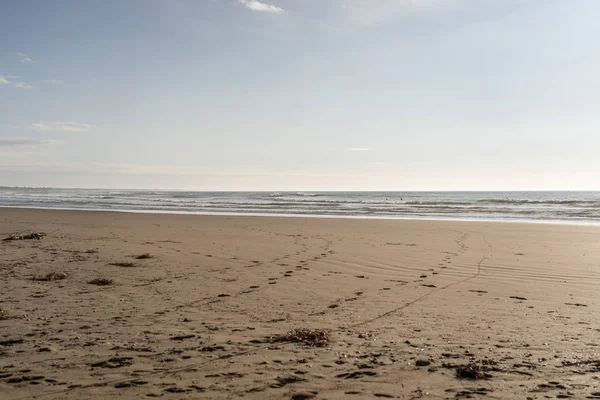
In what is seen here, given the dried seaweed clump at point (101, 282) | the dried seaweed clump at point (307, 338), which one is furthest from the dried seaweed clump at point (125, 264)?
the dried seaweed clump at point (307, 338)

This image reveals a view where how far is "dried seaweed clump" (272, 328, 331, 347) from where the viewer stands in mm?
4945

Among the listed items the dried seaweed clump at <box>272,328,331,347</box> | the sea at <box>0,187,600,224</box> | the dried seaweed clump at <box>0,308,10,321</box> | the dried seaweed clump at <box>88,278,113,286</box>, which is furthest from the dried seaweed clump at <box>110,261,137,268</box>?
the sea at <box>0,187,600,224</box>

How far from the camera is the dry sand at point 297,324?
399 centimetres

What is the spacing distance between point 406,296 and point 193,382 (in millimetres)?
4306

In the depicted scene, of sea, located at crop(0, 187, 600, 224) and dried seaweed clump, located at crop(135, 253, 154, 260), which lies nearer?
dried seaweed clump, located at crop(135, 253, 154, 260)

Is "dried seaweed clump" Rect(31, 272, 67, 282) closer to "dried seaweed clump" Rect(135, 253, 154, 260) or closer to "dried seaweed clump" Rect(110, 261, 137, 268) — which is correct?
"dried seaweed clump" Rect(110, 261, 137, 268)

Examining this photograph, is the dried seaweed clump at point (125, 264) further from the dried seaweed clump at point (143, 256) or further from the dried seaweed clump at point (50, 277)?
the dried seaweed clump at point (50, 277)

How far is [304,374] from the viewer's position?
4.19 m

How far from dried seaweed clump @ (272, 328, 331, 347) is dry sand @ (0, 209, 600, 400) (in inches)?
3.9

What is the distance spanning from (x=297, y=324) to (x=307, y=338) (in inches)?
29.8

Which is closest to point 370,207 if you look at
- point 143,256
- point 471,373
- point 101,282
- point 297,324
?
point 143,256

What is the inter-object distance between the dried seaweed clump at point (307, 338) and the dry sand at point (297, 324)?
99 mm

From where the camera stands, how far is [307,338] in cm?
503

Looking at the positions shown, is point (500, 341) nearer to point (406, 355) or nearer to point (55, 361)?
point (406, 355)
